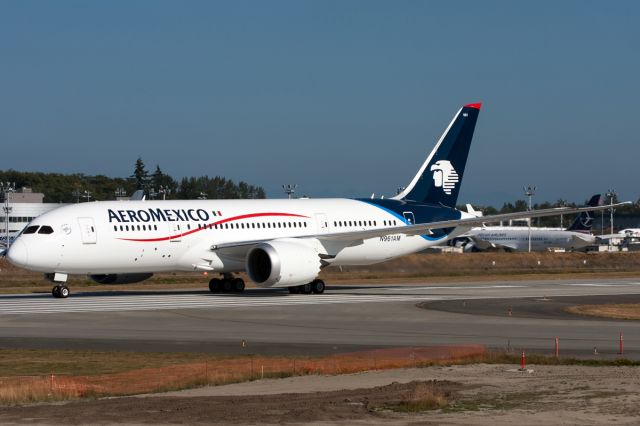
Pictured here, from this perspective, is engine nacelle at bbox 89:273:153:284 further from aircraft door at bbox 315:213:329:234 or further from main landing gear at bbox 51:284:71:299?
aircraft door at bbox 315:213:329:234

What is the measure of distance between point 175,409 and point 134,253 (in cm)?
2703

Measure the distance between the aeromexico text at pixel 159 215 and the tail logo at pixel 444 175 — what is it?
494 inches

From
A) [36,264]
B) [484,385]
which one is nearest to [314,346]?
[484,385]

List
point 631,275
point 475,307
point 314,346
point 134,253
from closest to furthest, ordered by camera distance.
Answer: point 314,346 < point 475,307 < point 134,253 < point 631,275

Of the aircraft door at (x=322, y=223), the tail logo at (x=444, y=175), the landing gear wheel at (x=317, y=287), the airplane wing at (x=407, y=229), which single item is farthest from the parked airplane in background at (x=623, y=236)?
the landing gear wheel at (x=317, y=287)

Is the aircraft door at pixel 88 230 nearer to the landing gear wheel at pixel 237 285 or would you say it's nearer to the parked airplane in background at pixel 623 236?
the landing gear wheel at pixel 237 285

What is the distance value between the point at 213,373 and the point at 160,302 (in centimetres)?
2114

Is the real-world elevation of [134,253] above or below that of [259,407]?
above

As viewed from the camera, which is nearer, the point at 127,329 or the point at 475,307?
the point at 127,329

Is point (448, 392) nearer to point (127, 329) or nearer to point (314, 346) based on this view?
point (314, 346)

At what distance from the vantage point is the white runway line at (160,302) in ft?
125

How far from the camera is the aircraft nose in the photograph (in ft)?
133

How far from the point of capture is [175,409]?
16484 mm

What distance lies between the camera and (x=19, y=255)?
4069 centimetres
